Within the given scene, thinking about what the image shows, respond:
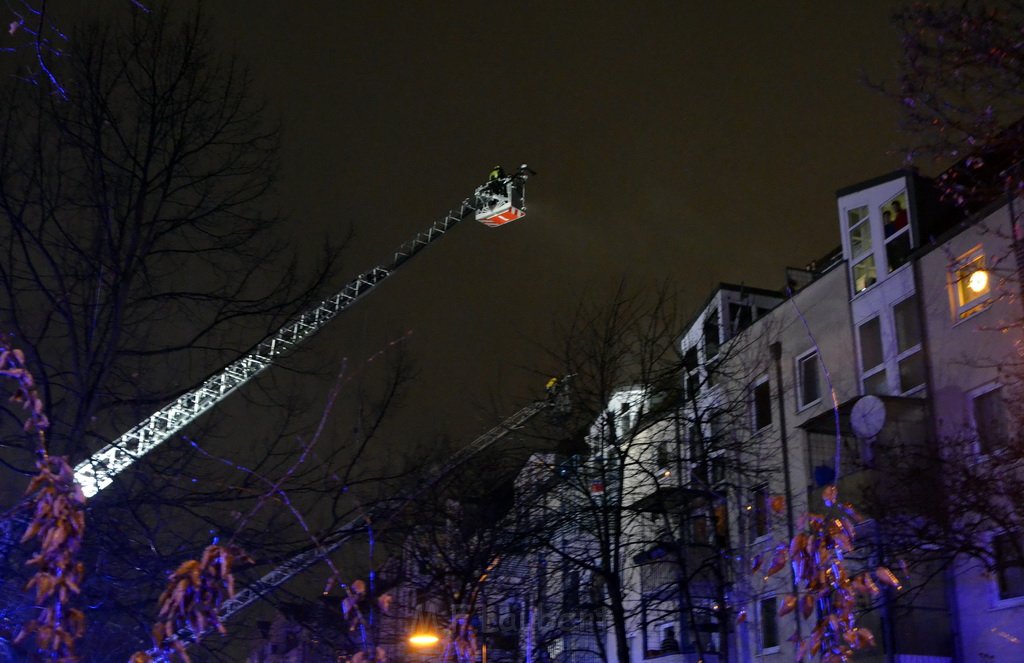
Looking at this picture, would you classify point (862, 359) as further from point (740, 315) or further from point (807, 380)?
point (740, 315)

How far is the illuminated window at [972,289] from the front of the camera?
76.4 ft

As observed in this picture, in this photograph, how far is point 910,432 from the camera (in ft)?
80.3

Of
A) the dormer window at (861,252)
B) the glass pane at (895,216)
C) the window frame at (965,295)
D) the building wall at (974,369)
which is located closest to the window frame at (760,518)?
the dormer window at (861,252)

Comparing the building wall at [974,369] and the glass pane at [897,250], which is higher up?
the glass pane at [897,250]

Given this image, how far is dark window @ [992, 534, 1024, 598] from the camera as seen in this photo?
1875cm

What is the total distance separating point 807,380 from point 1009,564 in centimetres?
1093

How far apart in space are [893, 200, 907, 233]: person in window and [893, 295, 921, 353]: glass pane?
6.47 feet

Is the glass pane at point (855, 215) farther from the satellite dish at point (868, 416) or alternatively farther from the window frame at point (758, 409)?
the satellite dish at point (868, 416)

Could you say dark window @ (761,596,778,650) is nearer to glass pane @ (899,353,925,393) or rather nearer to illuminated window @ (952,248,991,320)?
glass pane @ (899,353,925,393)

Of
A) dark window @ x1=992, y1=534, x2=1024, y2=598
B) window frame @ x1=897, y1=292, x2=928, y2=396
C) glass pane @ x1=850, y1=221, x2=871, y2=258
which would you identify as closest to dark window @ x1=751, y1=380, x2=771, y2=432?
glass pane @ x1=850, y1=221, x2=871, y2=258

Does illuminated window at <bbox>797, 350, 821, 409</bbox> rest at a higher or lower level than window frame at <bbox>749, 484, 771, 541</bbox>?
higher

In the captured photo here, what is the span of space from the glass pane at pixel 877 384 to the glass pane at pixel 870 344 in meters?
0.25

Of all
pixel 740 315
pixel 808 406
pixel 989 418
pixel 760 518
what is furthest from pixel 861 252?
pixel 760 518

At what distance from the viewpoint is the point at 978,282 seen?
77.5 ft
